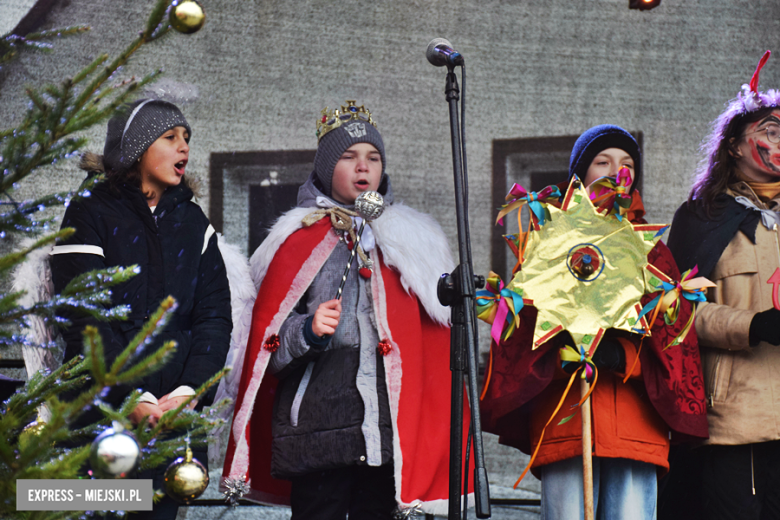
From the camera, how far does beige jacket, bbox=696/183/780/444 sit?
229 cm

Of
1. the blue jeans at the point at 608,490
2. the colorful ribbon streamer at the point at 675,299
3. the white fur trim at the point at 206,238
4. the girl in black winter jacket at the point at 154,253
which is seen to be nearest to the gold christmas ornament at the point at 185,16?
the girl in black winter jacket at the point at 154,253

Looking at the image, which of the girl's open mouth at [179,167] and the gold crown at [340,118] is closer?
the girl's open mouth at [179,167]

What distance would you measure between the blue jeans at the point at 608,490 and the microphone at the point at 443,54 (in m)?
1.15

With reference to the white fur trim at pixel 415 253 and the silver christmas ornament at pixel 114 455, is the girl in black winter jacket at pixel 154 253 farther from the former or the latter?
the silver christmas ornament at pixel 114 455

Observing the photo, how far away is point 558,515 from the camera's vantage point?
87.0 inches

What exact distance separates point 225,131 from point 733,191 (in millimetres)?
2188

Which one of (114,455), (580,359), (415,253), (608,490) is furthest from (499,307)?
(114,455)

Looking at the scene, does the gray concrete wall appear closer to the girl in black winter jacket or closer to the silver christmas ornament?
the girl in black winter jacket

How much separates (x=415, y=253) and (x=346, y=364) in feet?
1.36

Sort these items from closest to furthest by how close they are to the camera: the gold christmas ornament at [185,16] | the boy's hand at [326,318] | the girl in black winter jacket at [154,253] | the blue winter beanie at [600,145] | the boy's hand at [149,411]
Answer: the gold christmas ornament at [185,16]
the boy's hand at [149,411]
the girl in black winter jacket at [154,253]
the boy's hand at [326,318]
the blue winter beanie at [600,145]

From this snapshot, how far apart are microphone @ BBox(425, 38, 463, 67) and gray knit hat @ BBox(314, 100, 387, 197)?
72 cm

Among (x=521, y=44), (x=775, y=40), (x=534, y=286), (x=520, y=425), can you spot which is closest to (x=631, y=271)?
(x=534, y=286)

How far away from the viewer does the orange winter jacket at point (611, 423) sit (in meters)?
2.16

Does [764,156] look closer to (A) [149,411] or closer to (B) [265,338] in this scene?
(B) [265,338]
